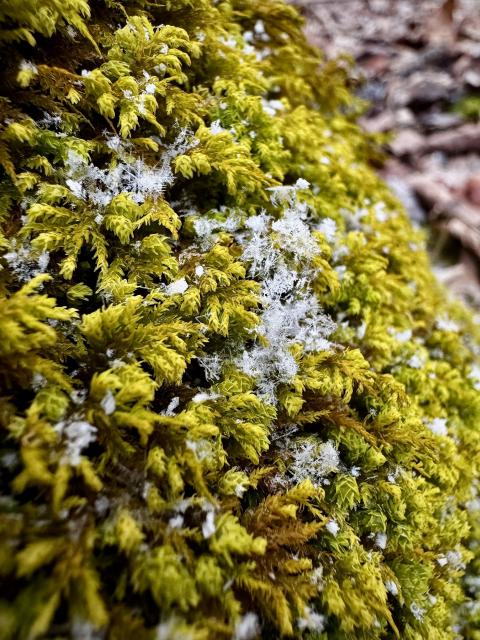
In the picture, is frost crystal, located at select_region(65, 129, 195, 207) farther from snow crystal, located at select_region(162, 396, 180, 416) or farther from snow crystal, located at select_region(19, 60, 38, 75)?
snow crystal, located at select_region(162, 396, 180, 416)

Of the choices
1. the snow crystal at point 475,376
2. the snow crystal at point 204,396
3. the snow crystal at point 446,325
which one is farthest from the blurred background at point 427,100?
the snow crystal at point 204,396

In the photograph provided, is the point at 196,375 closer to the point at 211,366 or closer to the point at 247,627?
the point at 211,366

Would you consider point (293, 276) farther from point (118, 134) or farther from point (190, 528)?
point (190, 528)

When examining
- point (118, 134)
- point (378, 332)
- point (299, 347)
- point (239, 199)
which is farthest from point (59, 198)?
point (378, 332)

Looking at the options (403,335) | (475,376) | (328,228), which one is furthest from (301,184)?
(475,376)

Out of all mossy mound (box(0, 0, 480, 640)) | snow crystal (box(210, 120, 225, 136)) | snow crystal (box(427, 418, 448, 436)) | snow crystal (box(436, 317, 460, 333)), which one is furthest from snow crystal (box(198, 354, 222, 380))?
snow crystal (box(436, 317, 460, 333))

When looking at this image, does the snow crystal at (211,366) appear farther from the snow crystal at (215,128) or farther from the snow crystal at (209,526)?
the snow crystal at (215,128)
